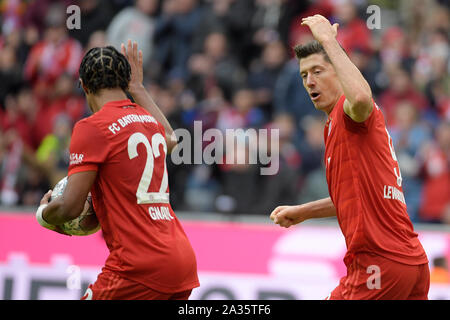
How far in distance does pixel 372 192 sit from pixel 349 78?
2.44 ft

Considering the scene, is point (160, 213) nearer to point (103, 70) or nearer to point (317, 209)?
point (103, 70)

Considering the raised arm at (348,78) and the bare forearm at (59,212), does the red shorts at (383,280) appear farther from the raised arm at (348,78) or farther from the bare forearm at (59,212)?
the bare forearm at (59,212)

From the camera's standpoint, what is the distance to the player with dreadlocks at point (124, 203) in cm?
427

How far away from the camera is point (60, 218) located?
4.27 meters

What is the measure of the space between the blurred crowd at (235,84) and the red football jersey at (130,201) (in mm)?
4992

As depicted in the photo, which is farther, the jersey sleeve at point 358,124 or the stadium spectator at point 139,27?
the stadium spectator at point 139,27

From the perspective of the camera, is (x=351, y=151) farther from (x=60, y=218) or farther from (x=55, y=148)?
(x=55, y=148)

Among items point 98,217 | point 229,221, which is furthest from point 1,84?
point 98,217

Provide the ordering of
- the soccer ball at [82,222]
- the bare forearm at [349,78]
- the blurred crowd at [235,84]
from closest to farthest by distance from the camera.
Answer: the bare forearm at [349,78]
the soccer ball at [82,222]
the blurred crowd at [235,84]

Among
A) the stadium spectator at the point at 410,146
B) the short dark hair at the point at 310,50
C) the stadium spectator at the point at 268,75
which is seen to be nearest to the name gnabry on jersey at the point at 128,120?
the short dark hair at the point at 310,50

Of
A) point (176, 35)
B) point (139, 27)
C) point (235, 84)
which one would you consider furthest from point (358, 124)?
point (139, 27)

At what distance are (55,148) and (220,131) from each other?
2.85 metres

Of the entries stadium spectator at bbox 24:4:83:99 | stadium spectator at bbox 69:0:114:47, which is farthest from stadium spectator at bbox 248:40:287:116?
stadium spectator at bbox 24:4:83:99

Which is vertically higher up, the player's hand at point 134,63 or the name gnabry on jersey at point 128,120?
the player's hand at point 134,63
